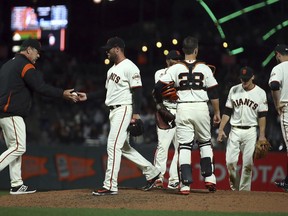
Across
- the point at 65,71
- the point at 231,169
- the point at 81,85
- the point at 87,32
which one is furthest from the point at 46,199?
the point at 87,32

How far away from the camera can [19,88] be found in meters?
9.77

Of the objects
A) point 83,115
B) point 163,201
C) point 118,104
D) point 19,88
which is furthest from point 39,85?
point 83,115

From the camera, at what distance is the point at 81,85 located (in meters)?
22.5

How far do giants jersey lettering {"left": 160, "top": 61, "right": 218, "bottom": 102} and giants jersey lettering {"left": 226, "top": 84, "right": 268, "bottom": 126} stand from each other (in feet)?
5.71

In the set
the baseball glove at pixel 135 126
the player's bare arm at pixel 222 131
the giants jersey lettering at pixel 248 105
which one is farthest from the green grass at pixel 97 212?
the giants jersey lettering at pixel 248 105

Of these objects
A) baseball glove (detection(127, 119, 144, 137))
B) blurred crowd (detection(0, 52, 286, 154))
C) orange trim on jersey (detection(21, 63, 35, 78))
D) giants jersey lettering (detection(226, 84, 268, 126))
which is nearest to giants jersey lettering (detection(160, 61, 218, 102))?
baseball glove (detection(127, 119, 144, 137))

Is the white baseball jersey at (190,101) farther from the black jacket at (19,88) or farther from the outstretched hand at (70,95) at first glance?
the black jacket at (19,88)

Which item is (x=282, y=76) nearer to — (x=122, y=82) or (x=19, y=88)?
(x=122, y=82)

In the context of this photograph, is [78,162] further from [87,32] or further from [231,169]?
[87,32]

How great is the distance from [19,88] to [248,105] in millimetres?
3544

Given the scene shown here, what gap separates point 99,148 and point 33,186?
5.74 feet

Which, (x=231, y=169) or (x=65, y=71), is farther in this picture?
(x=65, y=71)

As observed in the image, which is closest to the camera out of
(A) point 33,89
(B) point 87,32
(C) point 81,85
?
(A) point 33,89

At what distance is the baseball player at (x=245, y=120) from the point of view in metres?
10.8
